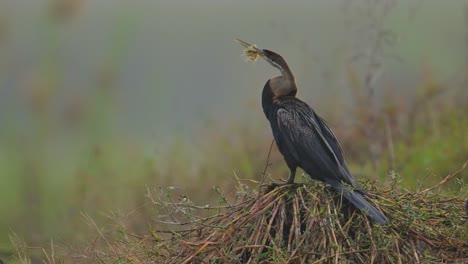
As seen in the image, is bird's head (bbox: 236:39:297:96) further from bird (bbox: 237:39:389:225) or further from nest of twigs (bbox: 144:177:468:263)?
nest of twigs (bbox: 144:177:468:263)

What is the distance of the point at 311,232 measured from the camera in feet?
17.8

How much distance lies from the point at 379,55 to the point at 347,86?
2851 millimetres

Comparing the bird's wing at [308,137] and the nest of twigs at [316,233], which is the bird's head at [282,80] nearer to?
the bird's wing at [308,137]

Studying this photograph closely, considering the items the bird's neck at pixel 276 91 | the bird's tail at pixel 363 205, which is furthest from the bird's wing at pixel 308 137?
the bird's tail at pixel 363 205

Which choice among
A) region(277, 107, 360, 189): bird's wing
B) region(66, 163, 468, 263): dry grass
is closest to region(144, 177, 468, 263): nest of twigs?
region(66, 163, 468, 263): dry grass

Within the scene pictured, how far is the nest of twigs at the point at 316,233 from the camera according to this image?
17.5 feet

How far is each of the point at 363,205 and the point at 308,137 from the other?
0.55m

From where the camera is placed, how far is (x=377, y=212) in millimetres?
5379

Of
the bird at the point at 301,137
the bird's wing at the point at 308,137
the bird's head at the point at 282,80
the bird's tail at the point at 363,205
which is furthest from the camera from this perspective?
the bird's head at the point at 282,80

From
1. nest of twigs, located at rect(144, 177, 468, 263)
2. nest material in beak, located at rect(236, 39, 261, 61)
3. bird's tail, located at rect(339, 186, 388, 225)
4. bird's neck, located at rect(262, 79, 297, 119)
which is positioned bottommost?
nest of twigs, located at rect(144, 177, 468, 263)

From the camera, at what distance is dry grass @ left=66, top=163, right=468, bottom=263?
534 cm

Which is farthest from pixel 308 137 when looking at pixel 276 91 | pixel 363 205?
pixel 363 205

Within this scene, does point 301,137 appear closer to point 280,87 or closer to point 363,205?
point 280,87

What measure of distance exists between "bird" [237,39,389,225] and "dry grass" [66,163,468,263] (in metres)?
0.09
